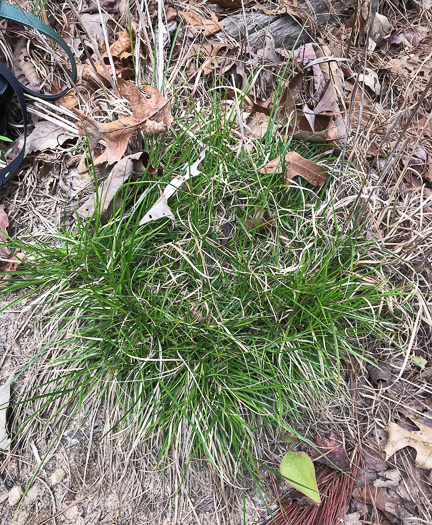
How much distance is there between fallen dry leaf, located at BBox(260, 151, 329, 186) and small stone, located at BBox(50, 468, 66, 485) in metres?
1.61

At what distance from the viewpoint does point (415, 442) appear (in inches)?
67.9

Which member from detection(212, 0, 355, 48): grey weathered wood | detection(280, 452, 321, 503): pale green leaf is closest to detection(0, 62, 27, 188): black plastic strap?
detection(212, 0, 355, 48): grey weathered wood

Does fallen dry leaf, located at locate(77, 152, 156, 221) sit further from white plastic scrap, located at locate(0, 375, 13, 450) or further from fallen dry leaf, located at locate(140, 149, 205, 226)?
white plastic scrap, located at locate(0, 375, 13, 450)

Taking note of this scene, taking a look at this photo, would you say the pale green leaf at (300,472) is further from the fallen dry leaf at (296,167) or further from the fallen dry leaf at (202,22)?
the fallen dry leaf at (202,22)

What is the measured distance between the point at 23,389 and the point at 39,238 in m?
0.70

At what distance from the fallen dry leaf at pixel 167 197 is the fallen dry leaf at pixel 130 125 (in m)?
0.23

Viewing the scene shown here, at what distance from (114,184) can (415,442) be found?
1808 millimetres

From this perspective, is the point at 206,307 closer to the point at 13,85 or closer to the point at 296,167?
the point at 296,167

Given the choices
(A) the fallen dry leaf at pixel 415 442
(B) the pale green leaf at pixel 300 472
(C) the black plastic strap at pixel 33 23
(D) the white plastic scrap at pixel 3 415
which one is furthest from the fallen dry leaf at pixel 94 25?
(A) the fallen dry leaf at pixel 415 442

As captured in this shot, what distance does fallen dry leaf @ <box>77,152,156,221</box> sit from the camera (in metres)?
1.71

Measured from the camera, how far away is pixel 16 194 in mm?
1929

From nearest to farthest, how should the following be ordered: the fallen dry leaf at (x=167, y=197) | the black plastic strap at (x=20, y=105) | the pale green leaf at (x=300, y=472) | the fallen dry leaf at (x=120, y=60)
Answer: the pale green leaf at (x=300, y=472) → the fallen dry leaf at (x=167, y=197) → the black plastic strap at (x=20, y=105) → the fallen dry leaf at (x=120, y=60)

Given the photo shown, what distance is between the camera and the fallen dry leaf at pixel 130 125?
1694 millimetres

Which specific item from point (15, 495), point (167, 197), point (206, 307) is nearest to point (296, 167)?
point (167, 197)
